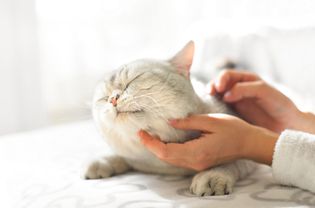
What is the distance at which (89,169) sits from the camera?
1.03 metres

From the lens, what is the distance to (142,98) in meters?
0.93

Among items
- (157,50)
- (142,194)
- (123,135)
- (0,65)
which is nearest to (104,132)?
(123,135)

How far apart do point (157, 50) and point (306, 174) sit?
143cm

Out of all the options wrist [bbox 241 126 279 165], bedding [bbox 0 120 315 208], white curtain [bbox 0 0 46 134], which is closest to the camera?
bedding [bbox 0 120 315 208]

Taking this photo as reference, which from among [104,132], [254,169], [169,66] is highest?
[169,66]

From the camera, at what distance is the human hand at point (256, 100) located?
112 centimetres

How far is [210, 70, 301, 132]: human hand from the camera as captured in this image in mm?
1118

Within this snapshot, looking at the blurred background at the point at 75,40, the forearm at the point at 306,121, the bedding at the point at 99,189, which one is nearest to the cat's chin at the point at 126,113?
the bedding at the point at 99,189

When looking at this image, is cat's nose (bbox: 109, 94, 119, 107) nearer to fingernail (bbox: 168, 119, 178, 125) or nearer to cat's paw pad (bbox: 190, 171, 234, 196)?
fingernail (bbox: 168, 119, 178, 125)

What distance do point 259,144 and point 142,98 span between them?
0.27 meters

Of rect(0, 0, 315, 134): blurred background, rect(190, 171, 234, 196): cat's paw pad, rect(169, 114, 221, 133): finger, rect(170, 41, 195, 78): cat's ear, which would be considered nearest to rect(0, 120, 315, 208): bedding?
rect(190, 171, 234, 196): cat's paw pad

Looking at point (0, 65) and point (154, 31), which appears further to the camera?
point (154, 31)

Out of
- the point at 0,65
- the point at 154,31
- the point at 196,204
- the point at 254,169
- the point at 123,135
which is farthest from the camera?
the point at 154,31

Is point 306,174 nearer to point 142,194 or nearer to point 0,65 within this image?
point 142,194
